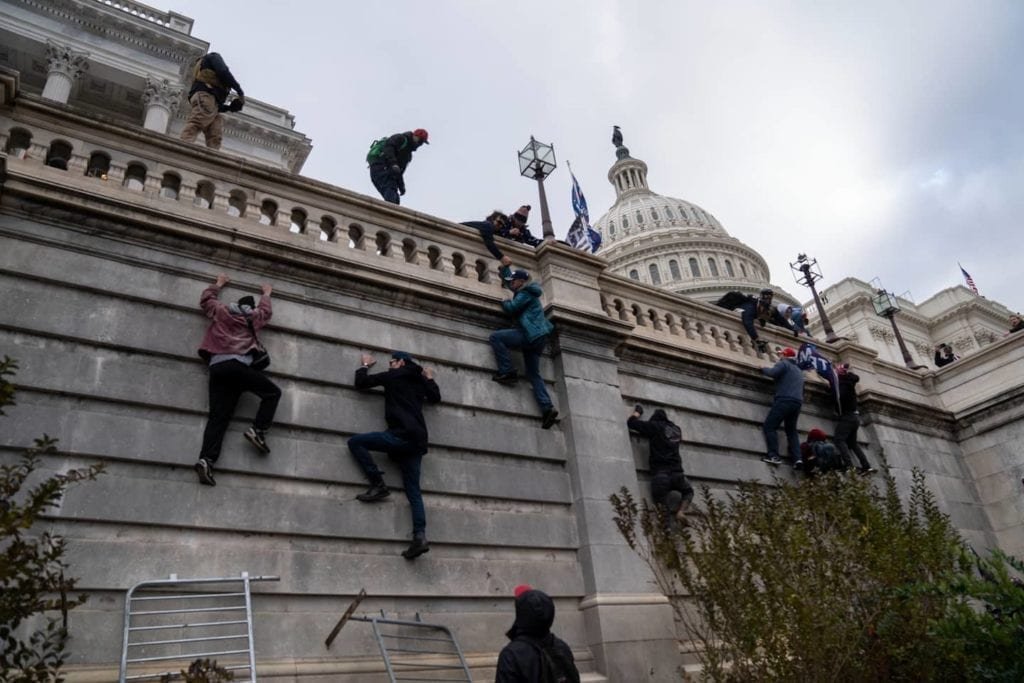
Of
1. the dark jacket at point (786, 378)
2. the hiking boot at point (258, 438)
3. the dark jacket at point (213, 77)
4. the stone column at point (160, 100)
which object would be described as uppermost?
the stone column at point (160, 100)

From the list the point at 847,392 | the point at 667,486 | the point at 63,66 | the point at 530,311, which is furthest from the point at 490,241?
the point at 63,66

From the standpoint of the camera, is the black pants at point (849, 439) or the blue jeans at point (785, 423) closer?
the blue jeans at point (785, 423)

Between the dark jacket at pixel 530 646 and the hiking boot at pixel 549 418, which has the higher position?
the hiking boot at pixel 549 418

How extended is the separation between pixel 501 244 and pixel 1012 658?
344 inches

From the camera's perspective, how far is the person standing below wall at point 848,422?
50.8ft

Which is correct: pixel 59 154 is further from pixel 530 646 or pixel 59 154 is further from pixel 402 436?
pixel 530 646

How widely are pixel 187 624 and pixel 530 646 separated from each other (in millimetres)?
3502

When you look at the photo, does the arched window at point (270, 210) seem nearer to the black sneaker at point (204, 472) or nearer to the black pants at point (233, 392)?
the black pants at point (233, 392)

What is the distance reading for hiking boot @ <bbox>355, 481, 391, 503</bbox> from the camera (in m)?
9.09

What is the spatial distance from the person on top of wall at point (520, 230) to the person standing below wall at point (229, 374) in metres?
5.79

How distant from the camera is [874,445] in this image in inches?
644

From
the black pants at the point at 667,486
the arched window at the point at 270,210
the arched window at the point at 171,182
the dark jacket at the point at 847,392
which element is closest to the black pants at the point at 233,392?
the arched window at the point at 270,210

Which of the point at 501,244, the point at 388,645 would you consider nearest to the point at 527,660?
the point at 388,645

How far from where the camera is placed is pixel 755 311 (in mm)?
16359
